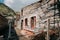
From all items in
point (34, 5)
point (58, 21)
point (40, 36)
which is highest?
point (34, 5)

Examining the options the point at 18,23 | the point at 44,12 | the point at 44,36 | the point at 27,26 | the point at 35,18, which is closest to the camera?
the point at 44,36

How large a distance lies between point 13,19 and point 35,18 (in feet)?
26.9

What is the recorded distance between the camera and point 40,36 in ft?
54.4

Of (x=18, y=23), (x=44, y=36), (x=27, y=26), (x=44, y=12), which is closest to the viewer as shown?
(x=44, y=36)

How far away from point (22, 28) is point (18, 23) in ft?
6.80

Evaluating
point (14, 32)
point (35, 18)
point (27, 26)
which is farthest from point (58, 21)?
point (14, 32)

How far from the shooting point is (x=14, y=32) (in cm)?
2352

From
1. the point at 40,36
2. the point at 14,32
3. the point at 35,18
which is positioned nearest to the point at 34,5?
the point at 35,18

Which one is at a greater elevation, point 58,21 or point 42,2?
point 42,2

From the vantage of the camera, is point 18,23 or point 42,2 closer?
point 42,2

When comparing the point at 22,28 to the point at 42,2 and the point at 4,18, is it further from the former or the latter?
the point at 42,2

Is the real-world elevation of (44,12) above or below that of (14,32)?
above

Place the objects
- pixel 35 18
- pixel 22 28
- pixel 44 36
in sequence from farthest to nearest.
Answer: pixel 22 28 → pixel 35 18 → pixel 44 36

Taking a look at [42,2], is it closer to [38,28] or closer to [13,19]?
[38,28]
